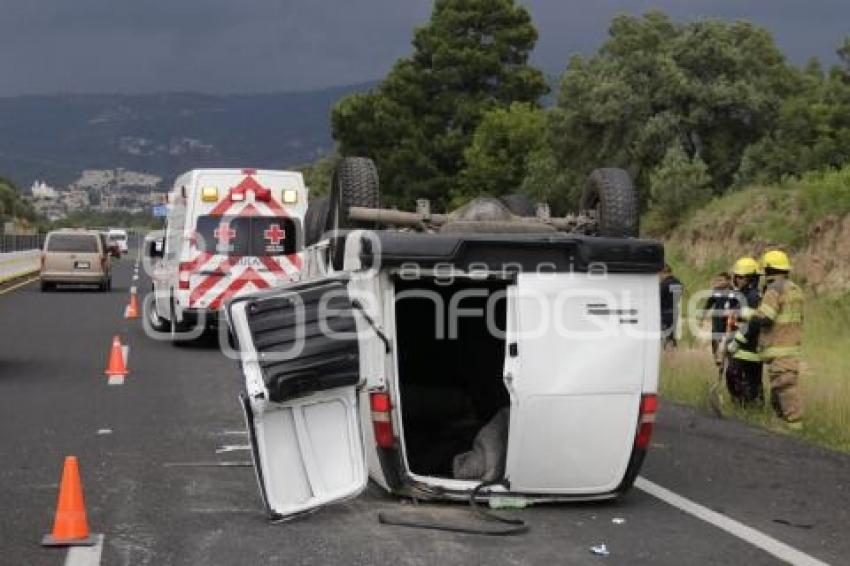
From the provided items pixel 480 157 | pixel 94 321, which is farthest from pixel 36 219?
pixel 94 321

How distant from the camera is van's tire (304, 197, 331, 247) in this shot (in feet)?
41.8

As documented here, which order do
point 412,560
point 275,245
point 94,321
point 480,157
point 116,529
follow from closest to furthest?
1. point 412,560
2. point 116,529
3. point 275,245
4. point 94,321
5. point 480,157

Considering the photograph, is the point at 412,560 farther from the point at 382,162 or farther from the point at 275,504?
the point at 382,162

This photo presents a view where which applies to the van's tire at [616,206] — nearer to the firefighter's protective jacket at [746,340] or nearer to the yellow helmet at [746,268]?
the firefighter's protective jacket at [746,340]

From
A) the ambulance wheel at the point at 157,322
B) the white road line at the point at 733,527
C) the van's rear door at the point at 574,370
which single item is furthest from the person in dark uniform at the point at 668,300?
the van's rear door at the point at 574,370

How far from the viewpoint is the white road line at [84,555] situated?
6.75 m

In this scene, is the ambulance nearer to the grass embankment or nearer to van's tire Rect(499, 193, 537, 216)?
the grass embankment

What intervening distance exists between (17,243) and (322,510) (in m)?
49.6

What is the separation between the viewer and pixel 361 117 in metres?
68.8

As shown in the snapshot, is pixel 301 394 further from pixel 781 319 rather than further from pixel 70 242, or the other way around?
pixel 70 242

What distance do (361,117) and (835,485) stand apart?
199 ft

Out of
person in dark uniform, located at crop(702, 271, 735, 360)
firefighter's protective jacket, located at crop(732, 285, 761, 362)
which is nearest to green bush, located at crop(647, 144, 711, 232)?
person in dark uniform, located at crop(702, 271, 735, 360)

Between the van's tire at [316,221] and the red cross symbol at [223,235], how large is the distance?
202 inches

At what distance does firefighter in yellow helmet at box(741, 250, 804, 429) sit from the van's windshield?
9007mm
